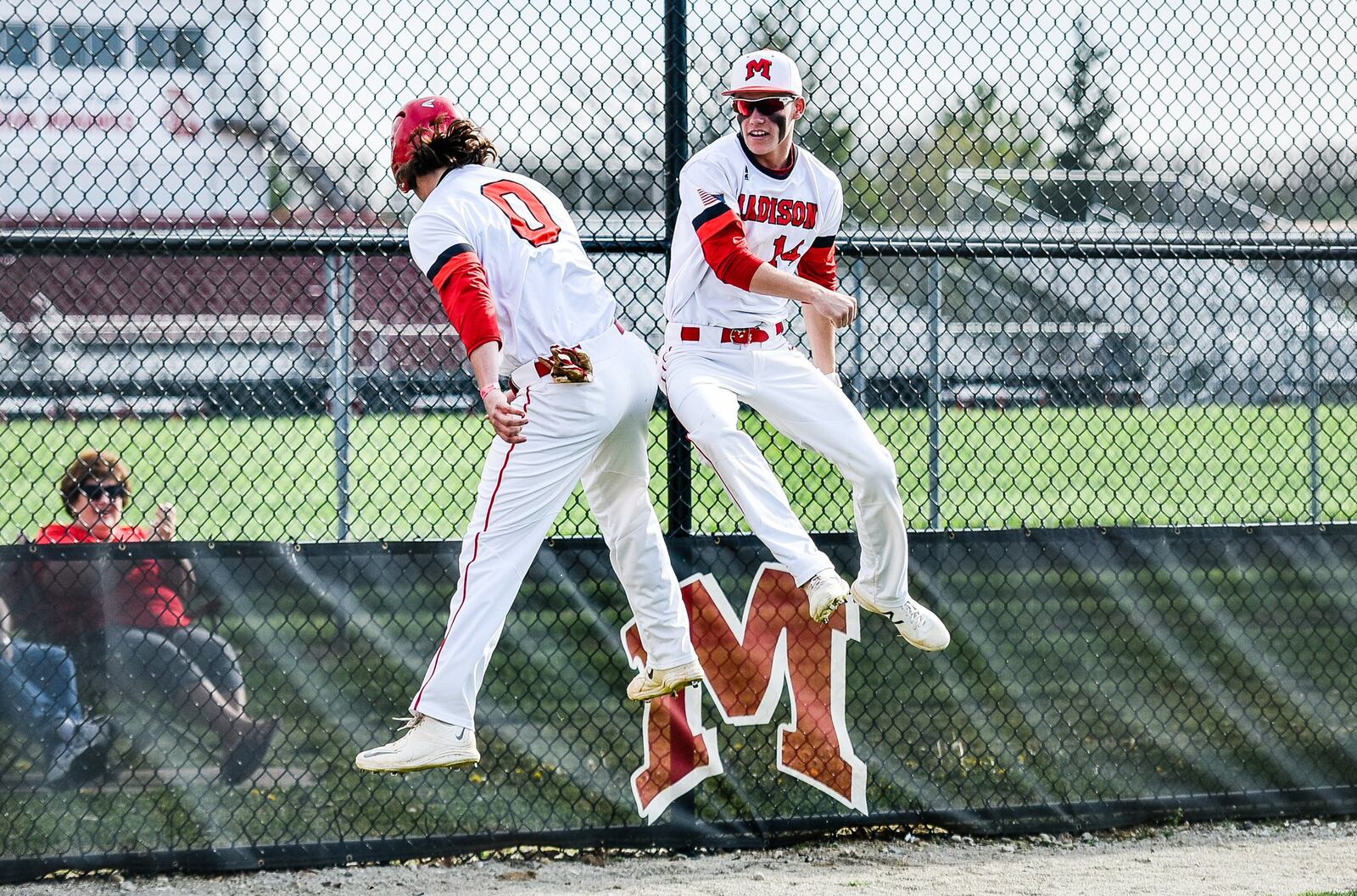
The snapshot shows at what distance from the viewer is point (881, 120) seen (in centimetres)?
513

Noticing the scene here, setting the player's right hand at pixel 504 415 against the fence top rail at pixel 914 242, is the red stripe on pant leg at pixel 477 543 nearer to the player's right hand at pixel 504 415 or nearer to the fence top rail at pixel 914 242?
the player's right hand at pixel 504 415

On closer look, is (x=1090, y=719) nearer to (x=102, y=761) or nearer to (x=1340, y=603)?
(x=1340, y=603)

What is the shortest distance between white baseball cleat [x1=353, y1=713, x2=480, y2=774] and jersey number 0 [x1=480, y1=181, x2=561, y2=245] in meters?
1.45

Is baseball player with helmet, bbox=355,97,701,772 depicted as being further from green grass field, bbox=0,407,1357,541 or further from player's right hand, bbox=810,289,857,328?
green grass field, bbox=0,407,1357,541

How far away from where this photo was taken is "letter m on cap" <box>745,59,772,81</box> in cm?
388

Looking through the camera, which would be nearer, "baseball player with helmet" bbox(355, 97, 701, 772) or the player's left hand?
"baseball player with helmet" bbox(355, 97, 701, 772)

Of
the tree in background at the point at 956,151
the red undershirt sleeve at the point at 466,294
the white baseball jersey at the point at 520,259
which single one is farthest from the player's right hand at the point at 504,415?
the tree in background at the point at 956,151

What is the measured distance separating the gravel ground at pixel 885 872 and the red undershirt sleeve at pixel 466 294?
2.19 m

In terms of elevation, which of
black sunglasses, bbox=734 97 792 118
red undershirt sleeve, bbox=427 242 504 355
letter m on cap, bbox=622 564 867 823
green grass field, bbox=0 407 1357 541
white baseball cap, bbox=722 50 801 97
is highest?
white baseball cap, bbox=722 50 801 97

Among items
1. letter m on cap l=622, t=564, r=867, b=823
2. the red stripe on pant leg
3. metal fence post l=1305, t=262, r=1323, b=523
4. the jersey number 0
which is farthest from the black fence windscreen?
the jersey number 0

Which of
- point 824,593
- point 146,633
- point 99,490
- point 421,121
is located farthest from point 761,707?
point 99,490

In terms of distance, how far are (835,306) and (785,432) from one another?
599mm

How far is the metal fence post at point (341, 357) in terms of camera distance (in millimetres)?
4586

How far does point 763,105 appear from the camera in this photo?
13.0 feet
